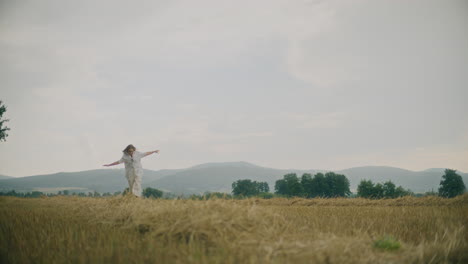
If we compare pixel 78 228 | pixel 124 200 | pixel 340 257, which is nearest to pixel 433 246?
pixel 340 257

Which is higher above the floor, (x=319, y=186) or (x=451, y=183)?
(x=451, y=183)

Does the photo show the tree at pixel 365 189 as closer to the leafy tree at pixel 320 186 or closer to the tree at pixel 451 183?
the leafy tree at pixel 320 186

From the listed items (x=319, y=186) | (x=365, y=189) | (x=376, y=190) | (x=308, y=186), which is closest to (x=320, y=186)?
(x=319, y=186)

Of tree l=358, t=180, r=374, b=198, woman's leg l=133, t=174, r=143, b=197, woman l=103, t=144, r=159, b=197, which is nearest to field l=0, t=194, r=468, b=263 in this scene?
woman l=103, t=144, r=159, b=197

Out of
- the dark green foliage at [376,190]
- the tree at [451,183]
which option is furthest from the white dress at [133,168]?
the tree at [451,183]

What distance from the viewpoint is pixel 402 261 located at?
9.89ft

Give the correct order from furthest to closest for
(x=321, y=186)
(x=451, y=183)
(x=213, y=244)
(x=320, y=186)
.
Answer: (x=320, y=186) → (x=321, y=186) → (x=451, y=183) → (x=213, y=244)

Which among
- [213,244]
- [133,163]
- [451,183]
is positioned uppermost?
[133,163]

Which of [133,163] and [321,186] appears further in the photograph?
[321,186]

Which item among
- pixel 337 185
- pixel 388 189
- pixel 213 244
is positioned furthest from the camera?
pixel 337 185

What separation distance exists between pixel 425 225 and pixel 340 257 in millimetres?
4168

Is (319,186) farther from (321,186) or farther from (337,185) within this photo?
(337,185)

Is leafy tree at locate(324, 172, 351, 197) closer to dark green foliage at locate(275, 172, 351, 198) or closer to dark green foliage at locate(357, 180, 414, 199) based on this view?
dark green foliage at locate(275, 172, 351, 198)

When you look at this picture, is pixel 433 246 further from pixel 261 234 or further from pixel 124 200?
pixel 124 200
